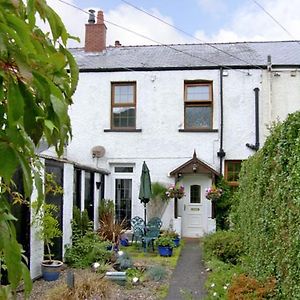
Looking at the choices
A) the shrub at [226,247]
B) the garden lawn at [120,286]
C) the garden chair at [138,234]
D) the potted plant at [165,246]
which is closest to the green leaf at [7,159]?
the garden lawn at [120,286]

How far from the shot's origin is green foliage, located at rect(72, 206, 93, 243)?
429 inches

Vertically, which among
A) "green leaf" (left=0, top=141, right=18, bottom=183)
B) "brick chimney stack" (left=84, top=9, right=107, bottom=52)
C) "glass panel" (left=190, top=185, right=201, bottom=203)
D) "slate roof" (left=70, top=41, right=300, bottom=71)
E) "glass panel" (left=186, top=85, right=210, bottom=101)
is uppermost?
"brick chimney stack" (left=84, top=9, right=107, bottom=52)

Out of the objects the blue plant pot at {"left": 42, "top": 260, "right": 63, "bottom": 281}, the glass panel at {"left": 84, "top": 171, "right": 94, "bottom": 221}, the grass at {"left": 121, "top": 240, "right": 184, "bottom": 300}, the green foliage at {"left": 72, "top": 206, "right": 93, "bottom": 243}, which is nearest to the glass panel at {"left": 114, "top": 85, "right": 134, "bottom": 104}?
the glass panel at {"left": 84, "top": 171, "right": 94, "bottom": 221}

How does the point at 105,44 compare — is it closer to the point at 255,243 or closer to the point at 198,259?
the point at 198,259

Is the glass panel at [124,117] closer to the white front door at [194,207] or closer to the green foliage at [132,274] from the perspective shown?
the white front door at [194,207]

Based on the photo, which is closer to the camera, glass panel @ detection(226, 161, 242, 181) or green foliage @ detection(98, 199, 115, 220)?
green foliage @ detection(98, 199, 115, 220)

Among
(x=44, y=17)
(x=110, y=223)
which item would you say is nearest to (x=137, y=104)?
(x=110, y=223)

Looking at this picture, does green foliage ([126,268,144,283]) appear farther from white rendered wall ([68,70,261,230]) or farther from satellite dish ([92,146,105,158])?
satellite dish ([92,146,105,158])

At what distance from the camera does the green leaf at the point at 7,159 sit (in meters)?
0.77

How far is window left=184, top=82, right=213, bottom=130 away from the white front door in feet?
5.86

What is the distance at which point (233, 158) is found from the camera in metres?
15.6

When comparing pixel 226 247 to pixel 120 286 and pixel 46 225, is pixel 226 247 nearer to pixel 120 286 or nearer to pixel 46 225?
pixel 120 286

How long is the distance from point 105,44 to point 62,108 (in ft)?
58.2

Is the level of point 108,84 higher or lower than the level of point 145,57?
lower
